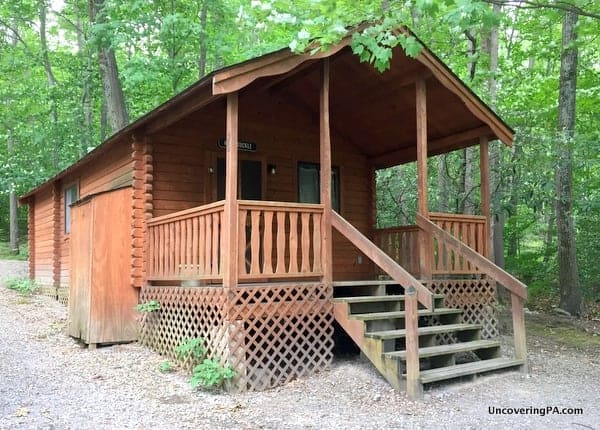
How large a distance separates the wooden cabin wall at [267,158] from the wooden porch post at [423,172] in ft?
8.60

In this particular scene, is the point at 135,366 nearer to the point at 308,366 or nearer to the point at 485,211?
the point at 308,366

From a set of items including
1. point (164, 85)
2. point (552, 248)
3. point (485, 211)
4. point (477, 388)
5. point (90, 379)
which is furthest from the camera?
point (164, 85)

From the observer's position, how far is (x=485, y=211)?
858 centimetres

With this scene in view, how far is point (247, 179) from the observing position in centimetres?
888

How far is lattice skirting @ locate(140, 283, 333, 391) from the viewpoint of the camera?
5711 mm

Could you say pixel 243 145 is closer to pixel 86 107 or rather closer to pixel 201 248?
pixel 201 248

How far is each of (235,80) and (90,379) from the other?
3.76m

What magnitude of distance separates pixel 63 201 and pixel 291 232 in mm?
8553

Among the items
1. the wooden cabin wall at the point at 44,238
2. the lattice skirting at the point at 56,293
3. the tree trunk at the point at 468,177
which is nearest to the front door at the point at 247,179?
the tree trunk at the point at 468,177

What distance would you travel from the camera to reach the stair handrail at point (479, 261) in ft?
20.6

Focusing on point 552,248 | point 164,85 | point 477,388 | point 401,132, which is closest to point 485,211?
point 401,132

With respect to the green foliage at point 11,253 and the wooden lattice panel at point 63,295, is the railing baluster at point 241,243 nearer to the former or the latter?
the wooden lattice panel at point 63,295

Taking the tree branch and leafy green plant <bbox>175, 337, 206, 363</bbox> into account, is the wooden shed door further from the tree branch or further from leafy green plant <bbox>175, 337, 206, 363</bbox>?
the tree branch

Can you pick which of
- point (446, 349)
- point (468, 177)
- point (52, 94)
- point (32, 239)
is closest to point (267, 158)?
point (446, 349)
